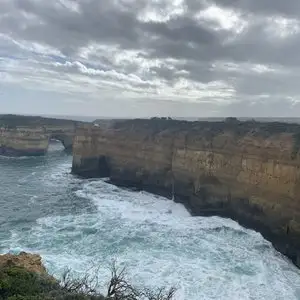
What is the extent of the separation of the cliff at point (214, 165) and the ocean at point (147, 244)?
1511 millimetres

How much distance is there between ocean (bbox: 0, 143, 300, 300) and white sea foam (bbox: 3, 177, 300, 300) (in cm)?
5

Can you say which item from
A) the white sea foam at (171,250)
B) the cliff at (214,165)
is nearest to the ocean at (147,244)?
the white sea foam at (171,250)

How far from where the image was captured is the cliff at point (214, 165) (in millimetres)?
25016

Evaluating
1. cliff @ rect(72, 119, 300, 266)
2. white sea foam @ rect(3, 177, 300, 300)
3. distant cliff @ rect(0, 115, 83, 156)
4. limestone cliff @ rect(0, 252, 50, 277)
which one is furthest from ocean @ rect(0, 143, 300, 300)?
distant cliff @ rect(0, 115, 83, 156)

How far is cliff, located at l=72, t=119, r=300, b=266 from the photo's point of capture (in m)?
25.0

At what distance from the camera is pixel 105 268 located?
Result: 1881 centimetres

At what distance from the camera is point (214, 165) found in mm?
32531

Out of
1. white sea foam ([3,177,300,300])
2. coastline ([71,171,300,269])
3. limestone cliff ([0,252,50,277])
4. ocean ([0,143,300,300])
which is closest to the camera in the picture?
limestone cliff ([0,252,50,277])

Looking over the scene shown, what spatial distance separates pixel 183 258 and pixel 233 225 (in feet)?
26.7

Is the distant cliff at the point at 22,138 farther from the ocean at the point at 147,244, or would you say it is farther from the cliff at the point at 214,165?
the ocean at the point at 147,244

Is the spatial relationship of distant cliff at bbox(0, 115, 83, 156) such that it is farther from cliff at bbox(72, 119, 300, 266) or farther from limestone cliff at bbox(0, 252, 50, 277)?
limestone cliff at bbox(0, 252, 50, 277)

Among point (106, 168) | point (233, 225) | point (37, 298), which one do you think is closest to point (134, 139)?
point (106, 168)

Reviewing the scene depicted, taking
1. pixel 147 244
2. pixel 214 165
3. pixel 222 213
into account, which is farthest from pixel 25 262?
pixel 214 165

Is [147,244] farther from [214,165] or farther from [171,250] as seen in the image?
[214,165]
